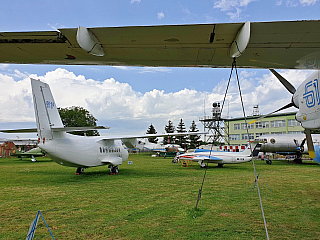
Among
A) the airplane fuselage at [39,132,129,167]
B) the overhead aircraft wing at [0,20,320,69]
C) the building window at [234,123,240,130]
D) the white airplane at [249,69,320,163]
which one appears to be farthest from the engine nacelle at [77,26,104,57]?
the building window at [234,123,240,130]

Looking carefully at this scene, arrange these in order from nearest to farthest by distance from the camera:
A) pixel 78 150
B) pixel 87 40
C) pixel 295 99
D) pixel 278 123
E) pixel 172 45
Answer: pixel 87 40
pixel 172 45
pixel 295 99
pixel 78 150
pixel 278 123

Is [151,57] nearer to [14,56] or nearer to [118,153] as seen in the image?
[14,56]

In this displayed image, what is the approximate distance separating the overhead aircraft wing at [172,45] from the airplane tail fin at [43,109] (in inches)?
313

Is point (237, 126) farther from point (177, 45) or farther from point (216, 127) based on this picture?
point (177, 45)

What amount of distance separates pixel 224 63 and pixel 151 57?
120 cm

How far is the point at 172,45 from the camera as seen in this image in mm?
2895

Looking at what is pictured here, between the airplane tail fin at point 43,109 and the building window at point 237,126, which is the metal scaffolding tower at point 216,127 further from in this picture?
the building window at point 237,126

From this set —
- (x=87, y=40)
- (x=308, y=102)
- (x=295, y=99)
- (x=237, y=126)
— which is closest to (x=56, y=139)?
(x=87, y=40)

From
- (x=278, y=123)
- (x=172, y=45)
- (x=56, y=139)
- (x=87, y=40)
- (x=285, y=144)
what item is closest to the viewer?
(x=87, y=40)

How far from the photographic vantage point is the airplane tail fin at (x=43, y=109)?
10.6 m

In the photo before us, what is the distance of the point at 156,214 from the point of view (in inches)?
225

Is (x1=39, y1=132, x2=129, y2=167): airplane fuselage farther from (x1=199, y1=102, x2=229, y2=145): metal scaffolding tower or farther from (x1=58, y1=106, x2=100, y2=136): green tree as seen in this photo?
(x1=58, y1=106, x2=100, y2=136): green tree

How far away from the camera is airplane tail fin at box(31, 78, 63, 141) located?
1061cm

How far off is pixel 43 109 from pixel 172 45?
9.71 m
